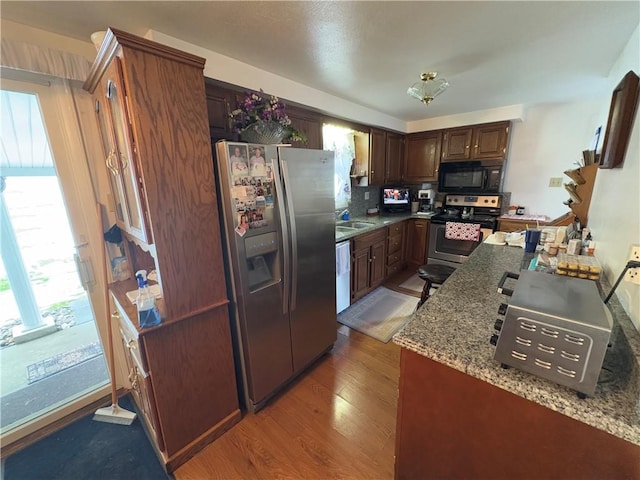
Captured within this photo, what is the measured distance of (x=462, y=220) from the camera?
360cm

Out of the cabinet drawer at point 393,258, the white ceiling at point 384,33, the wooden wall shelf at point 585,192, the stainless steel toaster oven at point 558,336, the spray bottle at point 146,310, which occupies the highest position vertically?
the white ceiling at point 384,33

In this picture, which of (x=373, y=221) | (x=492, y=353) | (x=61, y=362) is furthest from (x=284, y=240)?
(x=373, y=221)

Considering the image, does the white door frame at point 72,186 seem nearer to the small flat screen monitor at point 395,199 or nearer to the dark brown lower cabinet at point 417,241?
the small flat screen monitor at point 395,199

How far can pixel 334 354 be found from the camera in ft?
7.39

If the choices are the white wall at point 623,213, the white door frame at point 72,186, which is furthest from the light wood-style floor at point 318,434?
the white wall at point 623,213

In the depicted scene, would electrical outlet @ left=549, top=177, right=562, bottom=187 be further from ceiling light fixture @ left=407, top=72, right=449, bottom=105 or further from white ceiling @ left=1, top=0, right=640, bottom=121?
ceiling light fixture @ left=407, top=72, right=449, bottom=105

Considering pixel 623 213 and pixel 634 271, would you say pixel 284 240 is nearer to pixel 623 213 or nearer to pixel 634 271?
pixel 634 271

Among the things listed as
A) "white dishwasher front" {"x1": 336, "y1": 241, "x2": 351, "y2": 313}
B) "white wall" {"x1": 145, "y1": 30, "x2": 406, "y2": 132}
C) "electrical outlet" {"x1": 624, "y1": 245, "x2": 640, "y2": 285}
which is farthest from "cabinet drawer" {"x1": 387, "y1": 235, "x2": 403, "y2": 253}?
"electrical outlet" {"x1": 624, "y1": 245, "x2": 640, "y2": 285}

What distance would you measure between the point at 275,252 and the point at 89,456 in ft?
5.14

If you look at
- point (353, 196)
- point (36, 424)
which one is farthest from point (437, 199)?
point (36, 424)

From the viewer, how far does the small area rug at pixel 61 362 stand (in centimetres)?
188

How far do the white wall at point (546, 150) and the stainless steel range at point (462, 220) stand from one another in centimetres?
26

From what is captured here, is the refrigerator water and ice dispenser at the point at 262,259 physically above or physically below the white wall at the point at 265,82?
below

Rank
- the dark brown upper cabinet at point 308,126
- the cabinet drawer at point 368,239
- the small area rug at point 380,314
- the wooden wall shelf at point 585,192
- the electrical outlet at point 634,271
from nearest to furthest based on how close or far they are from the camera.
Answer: the electrical outlet at point 634,271
the wooden wall shelf at point 585,192
the dark brown upper cabinet at point 308,126
the small area rug at point 380,314
the cabinet drawer at point 368,239
